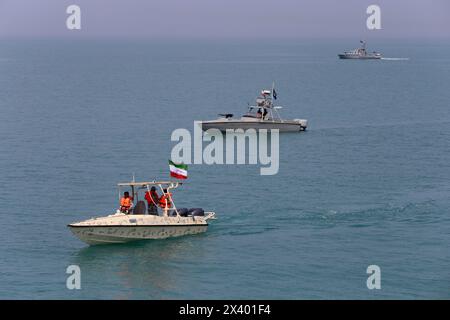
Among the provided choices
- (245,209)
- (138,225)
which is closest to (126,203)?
(138,225)

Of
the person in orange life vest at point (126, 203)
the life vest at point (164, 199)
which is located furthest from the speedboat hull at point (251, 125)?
the person in orange life vest at point (126, 203)

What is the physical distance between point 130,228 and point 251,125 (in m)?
49.6

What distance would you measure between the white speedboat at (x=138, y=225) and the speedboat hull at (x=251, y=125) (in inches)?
1746

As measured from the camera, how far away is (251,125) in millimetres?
109750

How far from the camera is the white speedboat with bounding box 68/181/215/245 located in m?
60.8

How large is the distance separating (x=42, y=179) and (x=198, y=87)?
342 ft

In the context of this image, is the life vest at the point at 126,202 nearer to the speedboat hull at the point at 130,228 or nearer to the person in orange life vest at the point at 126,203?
the person in orange life vest at the point at 126,203

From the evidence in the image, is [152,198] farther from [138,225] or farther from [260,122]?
[260,122]

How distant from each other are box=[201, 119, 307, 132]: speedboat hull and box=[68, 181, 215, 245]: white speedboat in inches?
1746

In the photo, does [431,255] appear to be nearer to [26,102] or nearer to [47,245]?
[47,245]

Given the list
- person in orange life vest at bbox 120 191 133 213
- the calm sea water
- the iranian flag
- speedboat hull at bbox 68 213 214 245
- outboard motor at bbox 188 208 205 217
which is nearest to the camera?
the calm sea water

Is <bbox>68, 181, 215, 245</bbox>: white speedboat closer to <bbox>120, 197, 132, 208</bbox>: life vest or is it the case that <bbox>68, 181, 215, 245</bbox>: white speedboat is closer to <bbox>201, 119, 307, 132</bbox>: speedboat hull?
<bbox>120, 197, 132, 208</bbox>: life vest

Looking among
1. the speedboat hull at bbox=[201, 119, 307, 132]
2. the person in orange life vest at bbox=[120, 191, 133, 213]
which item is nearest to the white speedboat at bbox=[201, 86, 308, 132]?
the speedboat hull at bbox=[201, 119, 307, 132]
